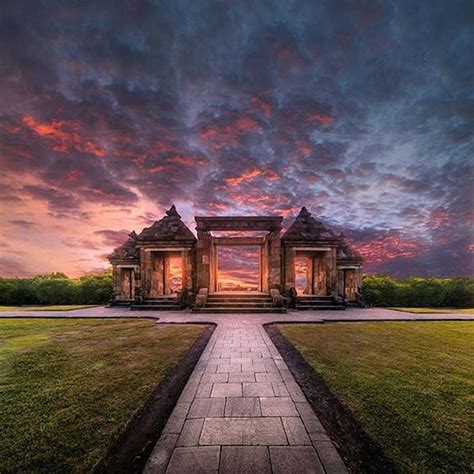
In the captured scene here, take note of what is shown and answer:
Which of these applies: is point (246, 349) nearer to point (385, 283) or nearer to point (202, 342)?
point (202, 342)

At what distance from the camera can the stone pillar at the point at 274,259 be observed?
50.6 ft

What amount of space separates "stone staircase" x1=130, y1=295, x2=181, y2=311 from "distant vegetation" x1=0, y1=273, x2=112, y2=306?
6.57 metres

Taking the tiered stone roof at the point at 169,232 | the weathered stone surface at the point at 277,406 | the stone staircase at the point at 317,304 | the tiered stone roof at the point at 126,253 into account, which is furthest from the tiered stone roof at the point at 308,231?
the weathered stone surface at the point at 277,406

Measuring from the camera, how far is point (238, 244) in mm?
17719

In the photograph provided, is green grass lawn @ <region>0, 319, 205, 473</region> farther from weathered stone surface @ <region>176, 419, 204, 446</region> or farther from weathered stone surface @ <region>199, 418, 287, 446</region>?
weathered stone surface @ <region>199, 418, 287, 446</region>

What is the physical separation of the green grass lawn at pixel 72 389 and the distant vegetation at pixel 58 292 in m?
12.2

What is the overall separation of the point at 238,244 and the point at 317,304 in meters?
6.53

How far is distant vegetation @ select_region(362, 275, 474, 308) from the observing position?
20.0 metres

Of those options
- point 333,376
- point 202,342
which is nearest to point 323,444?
point 333,376

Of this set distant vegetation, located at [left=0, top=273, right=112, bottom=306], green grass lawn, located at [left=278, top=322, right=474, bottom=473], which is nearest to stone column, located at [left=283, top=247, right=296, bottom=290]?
green grass lawn, located at [left=278, top=322, right=474, bottom=473]

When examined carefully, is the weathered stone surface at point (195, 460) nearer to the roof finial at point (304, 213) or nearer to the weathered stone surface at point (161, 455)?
the weathered stone surface at point (161, 455)

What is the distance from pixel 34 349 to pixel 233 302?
9.23m

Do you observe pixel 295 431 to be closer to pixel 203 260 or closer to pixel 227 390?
pixel 227 390

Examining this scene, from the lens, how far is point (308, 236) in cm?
1627
